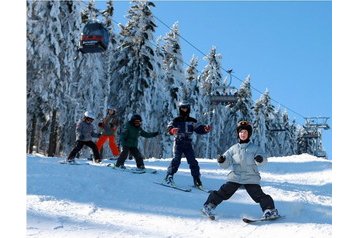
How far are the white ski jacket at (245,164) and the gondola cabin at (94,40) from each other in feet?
36.3

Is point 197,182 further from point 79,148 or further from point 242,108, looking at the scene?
point 242,108

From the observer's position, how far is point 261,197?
6.68 meters

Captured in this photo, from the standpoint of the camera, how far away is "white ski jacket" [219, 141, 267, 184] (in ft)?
22.4

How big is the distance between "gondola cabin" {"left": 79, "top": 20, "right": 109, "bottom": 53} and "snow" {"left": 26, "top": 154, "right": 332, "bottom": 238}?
7562mm

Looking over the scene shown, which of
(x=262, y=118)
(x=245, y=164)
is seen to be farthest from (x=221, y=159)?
(x=262, y=118)

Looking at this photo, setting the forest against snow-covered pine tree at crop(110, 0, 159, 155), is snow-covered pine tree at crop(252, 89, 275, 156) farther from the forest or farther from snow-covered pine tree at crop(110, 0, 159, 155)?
snow-covered pine tree at crop(110, 0, 159, 155)

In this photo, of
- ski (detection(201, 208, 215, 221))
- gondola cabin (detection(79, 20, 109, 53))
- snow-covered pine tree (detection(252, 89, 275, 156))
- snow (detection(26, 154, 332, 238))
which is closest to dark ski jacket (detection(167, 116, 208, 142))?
snow (detection(26, 154, 332, 238))

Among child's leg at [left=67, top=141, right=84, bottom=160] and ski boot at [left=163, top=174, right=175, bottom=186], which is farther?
child's leg at [left=67, top=141, right=84, bottom=160]

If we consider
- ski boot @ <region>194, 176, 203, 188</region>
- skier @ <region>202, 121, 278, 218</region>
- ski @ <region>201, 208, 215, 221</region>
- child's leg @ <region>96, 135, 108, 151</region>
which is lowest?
ski @ <region>201, 208, 215, 221</region>
